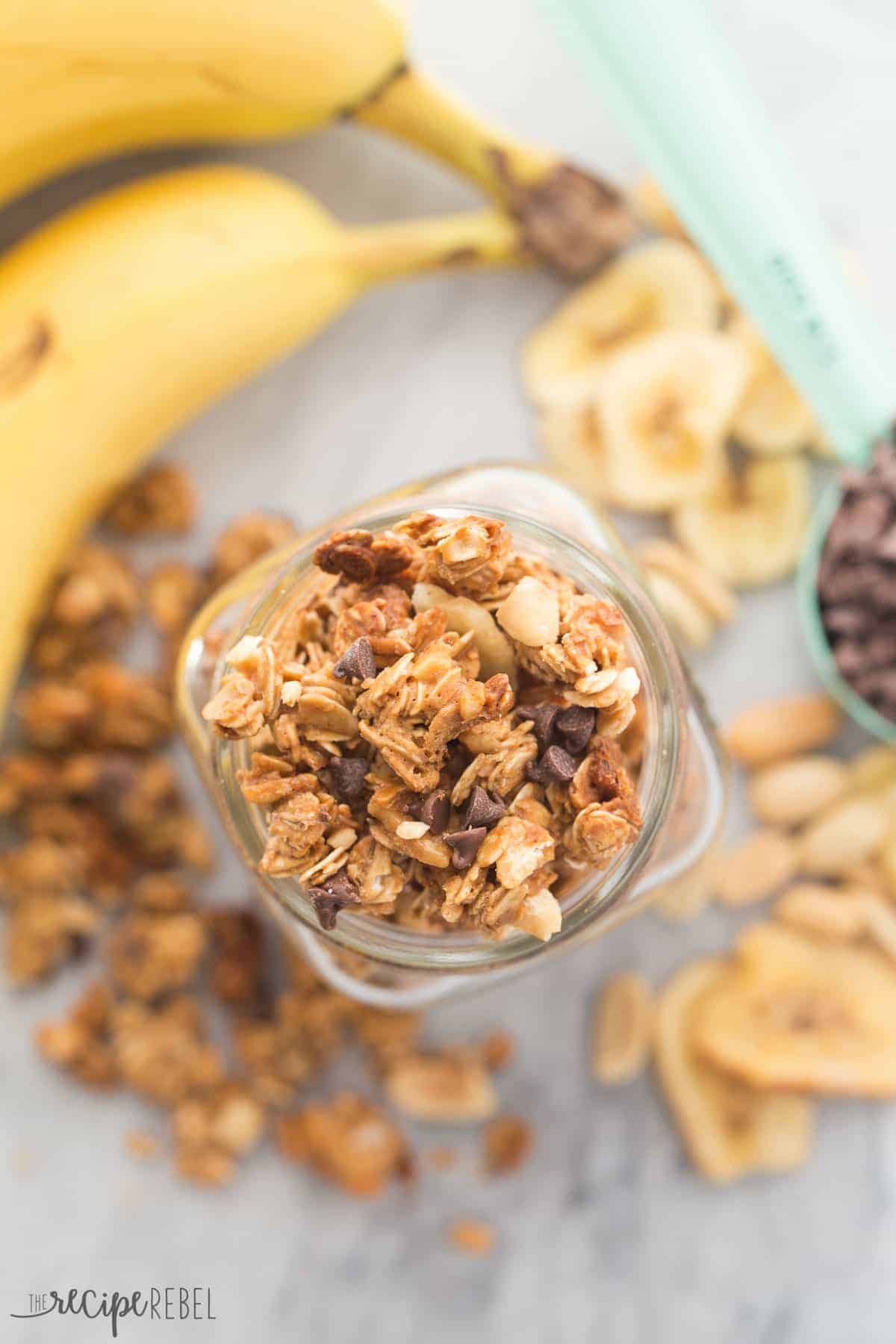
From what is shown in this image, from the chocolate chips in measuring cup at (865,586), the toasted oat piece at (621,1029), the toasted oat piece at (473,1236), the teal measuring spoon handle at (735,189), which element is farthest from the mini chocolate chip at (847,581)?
the toasted oat piece at (473,1236)

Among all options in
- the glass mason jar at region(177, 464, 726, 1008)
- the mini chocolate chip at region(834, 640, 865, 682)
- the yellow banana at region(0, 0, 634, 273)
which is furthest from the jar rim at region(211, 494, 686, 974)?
the yellow banana at region(0, 0, 634, 273)

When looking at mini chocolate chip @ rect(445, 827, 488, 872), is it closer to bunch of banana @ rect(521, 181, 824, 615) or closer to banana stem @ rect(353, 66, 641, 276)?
bunch of banana @ rect(521, 181, 824, 615)

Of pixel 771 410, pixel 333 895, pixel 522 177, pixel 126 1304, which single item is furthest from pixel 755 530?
pixel 126 1304

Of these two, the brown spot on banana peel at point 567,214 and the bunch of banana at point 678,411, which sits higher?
the brown spot on banana peel at point 567,214

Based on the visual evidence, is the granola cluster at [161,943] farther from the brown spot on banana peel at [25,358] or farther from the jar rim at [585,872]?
the jar rim at [585,872]

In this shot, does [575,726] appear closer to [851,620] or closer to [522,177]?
[851,620]

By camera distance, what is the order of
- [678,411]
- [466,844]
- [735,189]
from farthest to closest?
[678,411] → [735,189] → [466,844]
